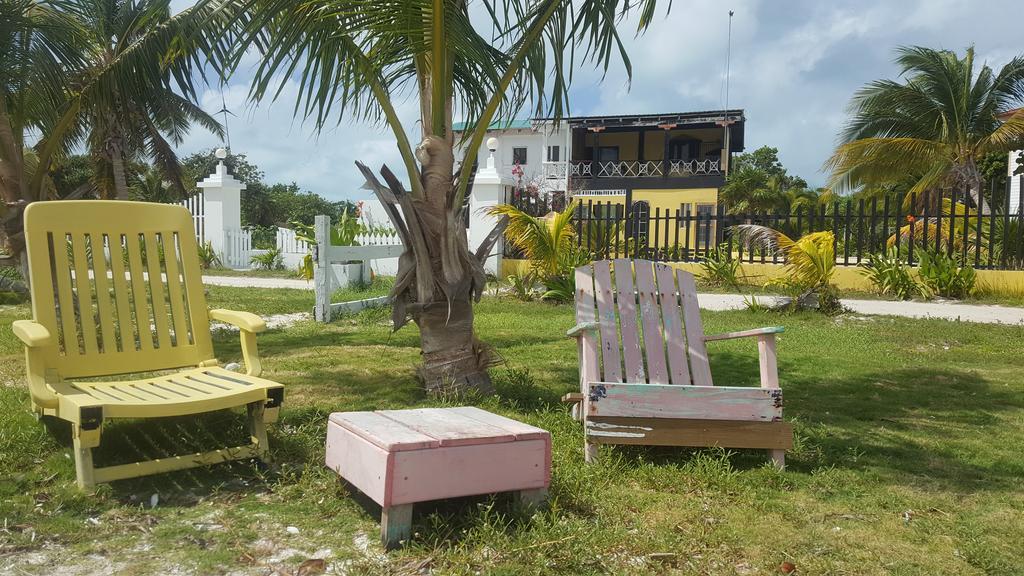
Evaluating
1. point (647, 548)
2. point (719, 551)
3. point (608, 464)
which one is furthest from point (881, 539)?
point (608, 464)

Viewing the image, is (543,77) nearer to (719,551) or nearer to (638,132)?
(719,551)

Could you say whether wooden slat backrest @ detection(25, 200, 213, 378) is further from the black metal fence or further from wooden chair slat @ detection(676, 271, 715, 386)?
the black metal fence

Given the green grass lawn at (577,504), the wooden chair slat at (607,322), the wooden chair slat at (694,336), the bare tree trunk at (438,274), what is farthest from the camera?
the bare tree trunk at (438,274)

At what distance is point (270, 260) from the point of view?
19750 mm

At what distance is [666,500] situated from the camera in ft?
11.4

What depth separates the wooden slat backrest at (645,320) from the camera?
4.57 meters

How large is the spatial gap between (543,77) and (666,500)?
2.95 metres

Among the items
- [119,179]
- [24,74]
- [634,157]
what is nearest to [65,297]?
[24,74]

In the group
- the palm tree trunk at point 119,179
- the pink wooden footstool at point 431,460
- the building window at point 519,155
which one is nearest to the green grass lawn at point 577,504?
the pink wooden footstool at point 431,460

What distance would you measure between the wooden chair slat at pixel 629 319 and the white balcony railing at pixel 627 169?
28.1 meters

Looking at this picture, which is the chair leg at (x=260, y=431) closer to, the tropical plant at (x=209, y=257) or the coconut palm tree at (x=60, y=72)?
the coconut palm tree at (x=60, y=72)

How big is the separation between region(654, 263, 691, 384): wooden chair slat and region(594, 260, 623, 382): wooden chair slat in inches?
11.9

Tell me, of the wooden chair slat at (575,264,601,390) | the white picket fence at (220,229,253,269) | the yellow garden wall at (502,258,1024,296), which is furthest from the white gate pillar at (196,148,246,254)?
the wooden chair slat at (575,264,601,390)

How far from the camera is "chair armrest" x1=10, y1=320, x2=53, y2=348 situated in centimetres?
347
